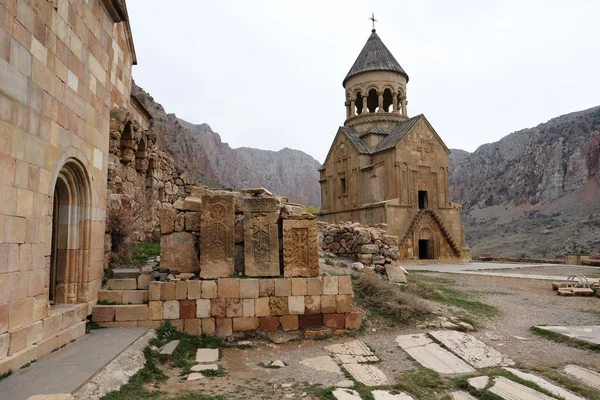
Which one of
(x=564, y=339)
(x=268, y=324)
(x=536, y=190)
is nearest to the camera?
(x=564, y=339)

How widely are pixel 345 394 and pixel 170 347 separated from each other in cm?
251

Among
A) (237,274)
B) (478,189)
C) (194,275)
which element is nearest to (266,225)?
(237,274)

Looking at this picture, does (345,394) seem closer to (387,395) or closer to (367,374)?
(387,395)

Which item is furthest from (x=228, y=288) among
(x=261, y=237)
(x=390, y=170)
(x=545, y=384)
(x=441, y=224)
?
(x=441, y=224)

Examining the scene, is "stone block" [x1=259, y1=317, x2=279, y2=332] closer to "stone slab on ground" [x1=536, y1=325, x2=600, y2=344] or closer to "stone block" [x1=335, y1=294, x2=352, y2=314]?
"stone block" [x1=335, y1=294, x2=352, y2=314]

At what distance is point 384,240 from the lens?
9539mm

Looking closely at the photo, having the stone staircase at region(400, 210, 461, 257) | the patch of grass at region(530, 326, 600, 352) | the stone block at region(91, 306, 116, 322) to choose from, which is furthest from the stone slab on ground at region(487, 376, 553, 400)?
the stone staircase at region(400, 210, 461, 257)

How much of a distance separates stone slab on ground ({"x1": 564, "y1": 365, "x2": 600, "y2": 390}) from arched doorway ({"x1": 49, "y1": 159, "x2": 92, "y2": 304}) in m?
6.26

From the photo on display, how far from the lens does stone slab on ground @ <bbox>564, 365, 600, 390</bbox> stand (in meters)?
4.03

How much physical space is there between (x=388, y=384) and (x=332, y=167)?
72.3ft

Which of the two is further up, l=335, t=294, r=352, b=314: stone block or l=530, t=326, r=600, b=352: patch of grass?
l=335, t=294, r=352, b=314: stone block

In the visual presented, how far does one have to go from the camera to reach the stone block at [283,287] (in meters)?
5.95

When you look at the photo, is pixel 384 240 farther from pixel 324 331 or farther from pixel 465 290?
pixel 324 331

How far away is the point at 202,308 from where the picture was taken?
18.8 feet
